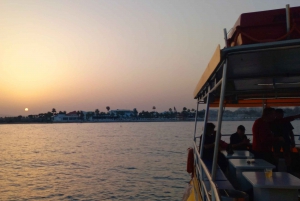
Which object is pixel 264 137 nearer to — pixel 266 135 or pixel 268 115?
pixel 266 135

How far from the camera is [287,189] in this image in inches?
143

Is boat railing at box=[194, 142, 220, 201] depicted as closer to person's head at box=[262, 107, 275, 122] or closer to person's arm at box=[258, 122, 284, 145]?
person's arm at box=[258, 122, 284, 145]

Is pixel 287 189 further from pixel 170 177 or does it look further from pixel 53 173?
pixel 53 173

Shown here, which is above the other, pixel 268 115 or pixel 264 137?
pixel 268 115

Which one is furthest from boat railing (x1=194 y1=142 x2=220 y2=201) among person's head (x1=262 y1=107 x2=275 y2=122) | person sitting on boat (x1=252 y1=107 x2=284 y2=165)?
person's head (x1=262 y1=107 x2=275 y2=122)

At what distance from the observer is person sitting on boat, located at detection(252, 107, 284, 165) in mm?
5148

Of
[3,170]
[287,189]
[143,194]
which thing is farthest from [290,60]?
[3,170]

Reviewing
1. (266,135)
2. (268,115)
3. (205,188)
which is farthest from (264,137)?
(205,188)

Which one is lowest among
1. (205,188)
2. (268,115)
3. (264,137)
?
(205,188)

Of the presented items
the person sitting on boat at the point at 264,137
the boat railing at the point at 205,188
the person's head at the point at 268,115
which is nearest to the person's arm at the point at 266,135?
the person sitting on boat at the point at 264,137

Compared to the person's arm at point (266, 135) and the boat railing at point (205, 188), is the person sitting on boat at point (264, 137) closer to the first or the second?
the person's arm at point (266, 135)

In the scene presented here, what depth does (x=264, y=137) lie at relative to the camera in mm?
5227

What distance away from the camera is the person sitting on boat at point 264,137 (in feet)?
16.9

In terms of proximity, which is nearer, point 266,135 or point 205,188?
point 205,188
